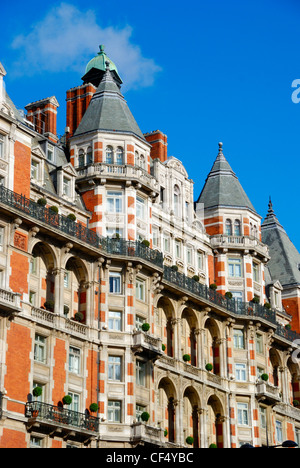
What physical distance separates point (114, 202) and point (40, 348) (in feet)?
43.9

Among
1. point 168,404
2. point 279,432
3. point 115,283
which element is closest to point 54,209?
point 115,283

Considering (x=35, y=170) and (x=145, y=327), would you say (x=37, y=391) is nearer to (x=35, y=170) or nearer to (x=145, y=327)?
(x=145, y=327)

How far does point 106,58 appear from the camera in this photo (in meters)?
85.9

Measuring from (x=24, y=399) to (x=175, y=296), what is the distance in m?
18.0

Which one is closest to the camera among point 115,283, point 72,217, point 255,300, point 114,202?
point 72,217

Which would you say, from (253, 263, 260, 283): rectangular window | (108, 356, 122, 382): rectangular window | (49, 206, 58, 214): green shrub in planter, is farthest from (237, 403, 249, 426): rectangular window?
(49, 206, 58, 214): green shrub in planter

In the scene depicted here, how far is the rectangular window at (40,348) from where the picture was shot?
205 ft

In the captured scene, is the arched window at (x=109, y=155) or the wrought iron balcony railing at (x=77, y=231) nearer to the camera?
the wrought iron balcony railing at (x=77, y=231)

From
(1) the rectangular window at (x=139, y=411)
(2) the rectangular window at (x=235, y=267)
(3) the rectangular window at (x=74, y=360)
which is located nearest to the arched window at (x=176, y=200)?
(2) the rectangular window at (x=235, y=267)

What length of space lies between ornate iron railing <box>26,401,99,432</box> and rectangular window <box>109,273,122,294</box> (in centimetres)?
893

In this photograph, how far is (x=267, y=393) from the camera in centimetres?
7844

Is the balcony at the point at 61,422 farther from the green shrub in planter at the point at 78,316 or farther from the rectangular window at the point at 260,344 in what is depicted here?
the rectangular window at the point at 260,344

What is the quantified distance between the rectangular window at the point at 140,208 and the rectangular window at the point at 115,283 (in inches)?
218
